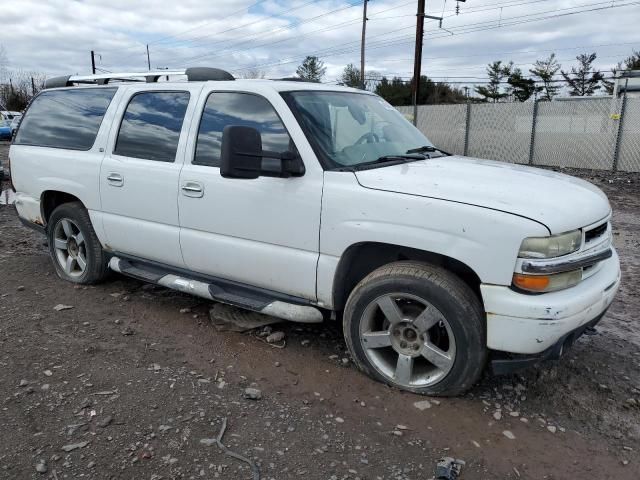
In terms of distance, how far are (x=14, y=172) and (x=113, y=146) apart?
5.32 ft

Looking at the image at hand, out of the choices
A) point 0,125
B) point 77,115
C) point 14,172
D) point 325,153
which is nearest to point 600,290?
point 325,153

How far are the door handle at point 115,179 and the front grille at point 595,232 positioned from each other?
340 cm

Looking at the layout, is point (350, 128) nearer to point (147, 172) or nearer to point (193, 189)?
point (193, 189)

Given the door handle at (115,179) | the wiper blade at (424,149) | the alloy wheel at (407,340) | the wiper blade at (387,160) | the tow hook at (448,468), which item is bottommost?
the tow hook at (448,468)

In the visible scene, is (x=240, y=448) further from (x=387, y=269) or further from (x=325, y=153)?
(x=325, y=153)

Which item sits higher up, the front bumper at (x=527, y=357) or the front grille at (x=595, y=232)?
the front grille at (x=595, y=232)

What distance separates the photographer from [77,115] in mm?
4949

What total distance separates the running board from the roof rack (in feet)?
5.10

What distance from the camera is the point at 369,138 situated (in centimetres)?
388

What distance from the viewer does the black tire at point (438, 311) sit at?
3002 mm

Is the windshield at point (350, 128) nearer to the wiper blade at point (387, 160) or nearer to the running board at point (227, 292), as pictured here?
the wiper blade at point (387, 160)

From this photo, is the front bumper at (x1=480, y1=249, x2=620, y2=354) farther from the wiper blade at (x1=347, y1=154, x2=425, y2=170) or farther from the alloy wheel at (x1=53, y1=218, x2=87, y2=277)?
the alloy wheel at (x1=53, y1=218, x2=87, y2=277)

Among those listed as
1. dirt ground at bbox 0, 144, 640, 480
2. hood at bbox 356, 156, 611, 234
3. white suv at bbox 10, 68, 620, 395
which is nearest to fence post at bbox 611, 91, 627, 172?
dirt ground at bbox 0, 144, 640, 480

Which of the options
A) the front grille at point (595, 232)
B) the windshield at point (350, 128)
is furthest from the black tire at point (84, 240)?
the front grille at point (595, 232)
